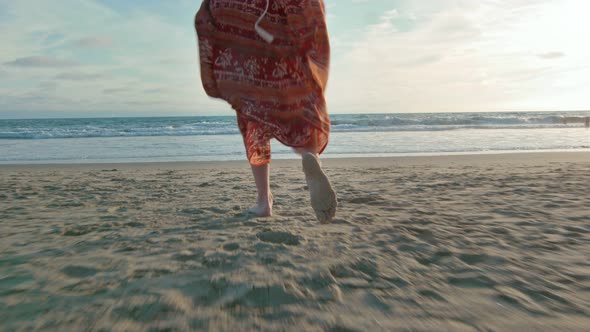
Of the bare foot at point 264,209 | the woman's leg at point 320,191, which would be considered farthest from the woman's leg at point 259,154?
the woman's leg at point 320,191

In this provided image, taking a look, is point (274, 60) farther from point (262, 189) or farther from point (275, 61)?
point (262, 189)

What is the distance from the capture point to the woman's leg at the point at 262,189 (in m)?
2.44

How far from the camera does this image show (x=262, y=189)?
2500mm

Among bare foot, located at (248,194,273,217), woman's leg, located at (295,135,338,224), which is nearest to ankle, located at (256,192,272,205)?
bare foot, located at (248,194,273,217)

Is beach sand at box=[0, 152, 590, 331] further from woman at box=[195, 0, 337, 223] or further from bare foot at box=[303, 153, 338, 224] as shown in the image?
woman at box=[195, 0, 337, 223]

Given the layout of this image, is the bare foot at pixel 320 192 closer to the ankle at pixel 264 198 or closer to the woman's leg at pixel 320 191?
the woman's leg at pixel 320 191

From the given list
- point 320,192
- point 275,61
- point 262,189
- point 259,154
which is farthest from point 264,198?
point 275,61

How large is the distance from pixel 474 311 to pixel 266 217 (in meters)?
1.48

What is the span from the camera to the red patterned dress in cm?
205

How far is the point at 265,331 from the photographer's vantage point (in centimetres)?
112

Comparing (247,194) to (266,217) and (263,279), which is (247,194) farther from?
(263,279)

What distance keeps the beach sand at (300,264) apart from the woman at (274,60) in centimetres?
60

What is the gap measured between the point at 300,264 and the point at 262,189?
0.94 meters

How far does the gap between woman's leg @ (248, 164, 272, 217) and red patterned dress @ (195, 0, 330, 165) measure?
0.37m
